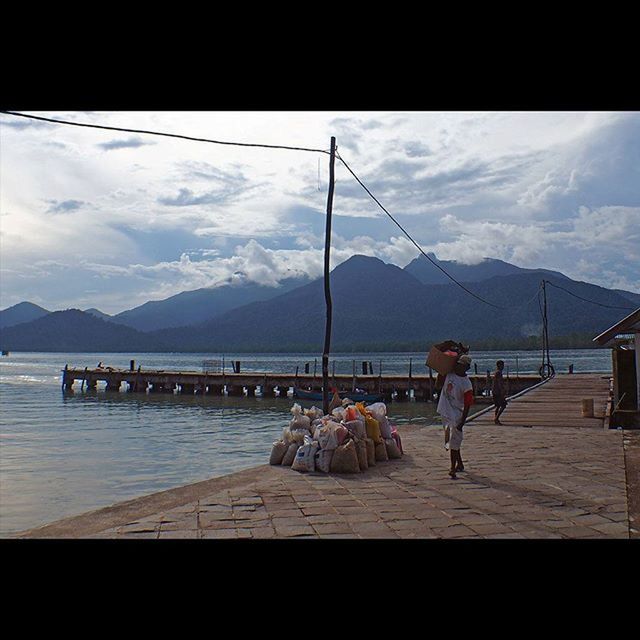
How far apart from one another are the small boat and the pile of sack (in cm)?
2329

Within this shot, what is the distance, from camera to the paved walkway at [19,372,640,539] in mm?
5391

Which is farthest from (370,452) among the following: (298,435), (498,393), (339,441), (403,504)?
(498,393)

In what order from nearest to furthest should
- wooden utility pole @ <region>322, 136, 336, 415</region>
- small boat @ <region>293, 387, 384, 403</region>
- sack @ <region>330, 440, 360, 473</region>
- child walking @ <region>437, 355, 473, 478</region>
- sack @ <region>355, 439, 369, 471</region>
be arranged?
child walking @ <region>437, 355, 473, 478</region>
sack @ <region>330, 440, 360, 473</region>
sack @ <region>355, 439, 369, 471</region>
wooden utility pole @ <region>322, 136, 336, 415</region>
small boat @ <region>293, 387, 384, 403</region>

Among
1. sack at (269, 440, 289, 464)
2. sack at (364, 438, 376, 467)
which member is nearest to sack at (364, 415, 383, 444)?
sack at (364, 438, 376, 467)

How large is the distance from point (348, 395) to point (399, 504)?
91.2 ft

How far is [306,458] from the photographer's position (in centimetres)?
835

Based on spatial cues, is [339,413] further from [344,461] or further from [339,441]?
[344,461]

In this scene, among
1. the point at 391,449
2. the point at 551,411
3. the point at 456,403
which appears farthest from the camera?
the point at 551,411

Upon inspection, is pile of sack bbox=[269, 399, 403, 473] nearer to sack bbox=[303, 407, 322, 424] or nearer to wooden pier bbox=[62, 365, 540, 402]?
sack bbox=[303, 407, 322, 424]

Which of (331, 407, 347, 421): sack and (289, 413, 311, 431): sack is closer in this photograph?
(331, 407, 347, 421): sack
